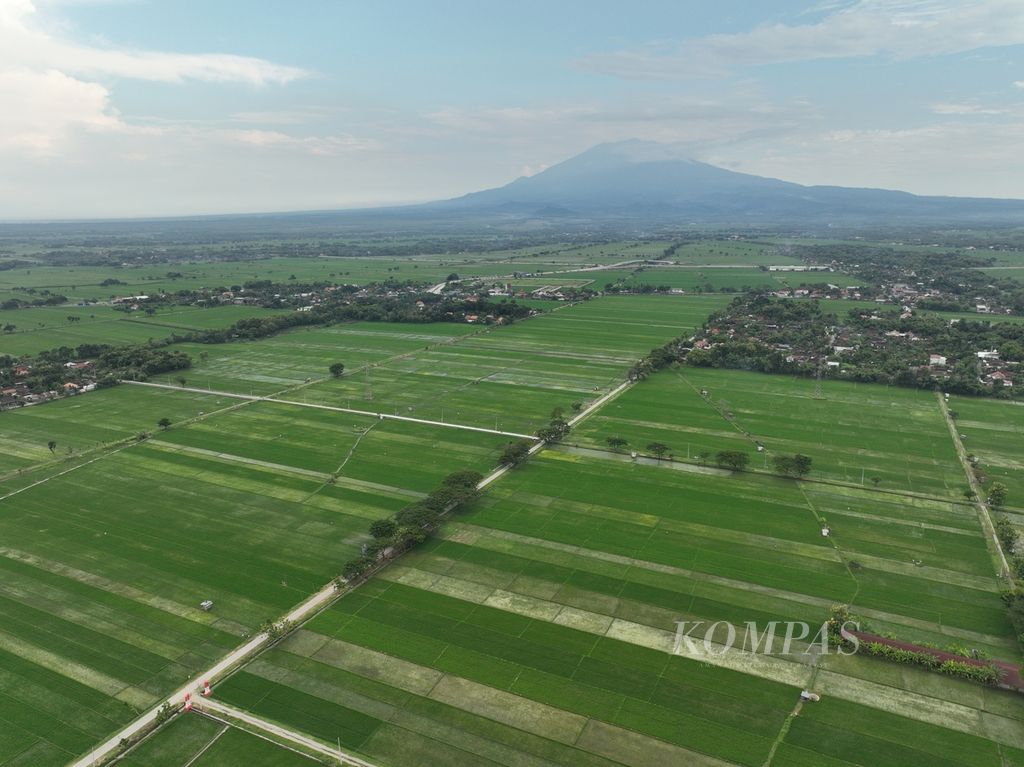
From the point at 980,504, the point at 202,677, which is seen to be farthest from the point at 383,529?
the point at 980,504

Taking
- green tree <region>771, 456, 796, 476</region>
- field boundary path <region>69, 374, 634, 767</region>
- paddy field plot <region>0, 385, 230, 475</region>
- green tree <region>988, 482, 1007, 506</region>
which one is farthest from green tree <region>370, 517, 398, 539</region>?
green tree <region>988, 482, 1007, 506</region>

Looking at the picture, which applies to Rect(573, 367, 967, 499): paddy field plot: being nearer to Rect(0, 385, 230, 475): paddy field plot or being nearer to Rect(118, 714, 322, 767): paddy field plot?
Rect(118, 714, 322, 767): paddy field plot

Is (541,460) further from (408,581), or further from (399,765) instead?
(399,765)

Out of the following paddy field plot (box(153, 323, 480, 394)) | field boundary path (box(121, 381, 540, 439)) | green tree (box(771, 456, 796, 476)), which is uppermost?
paddy field plot (box(153, 323, 480, 394))

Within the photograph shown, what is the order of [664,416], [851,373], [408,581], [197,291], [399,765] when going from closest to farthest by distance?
[399,765] → [408,581] → [664,416] → [851,373] → [197,291]

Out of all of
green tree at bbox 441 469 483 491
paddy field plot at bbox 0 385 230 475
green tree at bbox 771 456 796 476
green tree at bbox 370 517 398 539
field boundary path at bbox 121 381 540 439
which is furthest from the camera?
field boundary path at bbox 121 381 540 439

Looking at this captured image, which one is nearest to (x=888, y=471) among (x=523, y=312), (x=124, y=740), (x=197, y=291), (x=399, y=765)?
(x=399, y=765)
